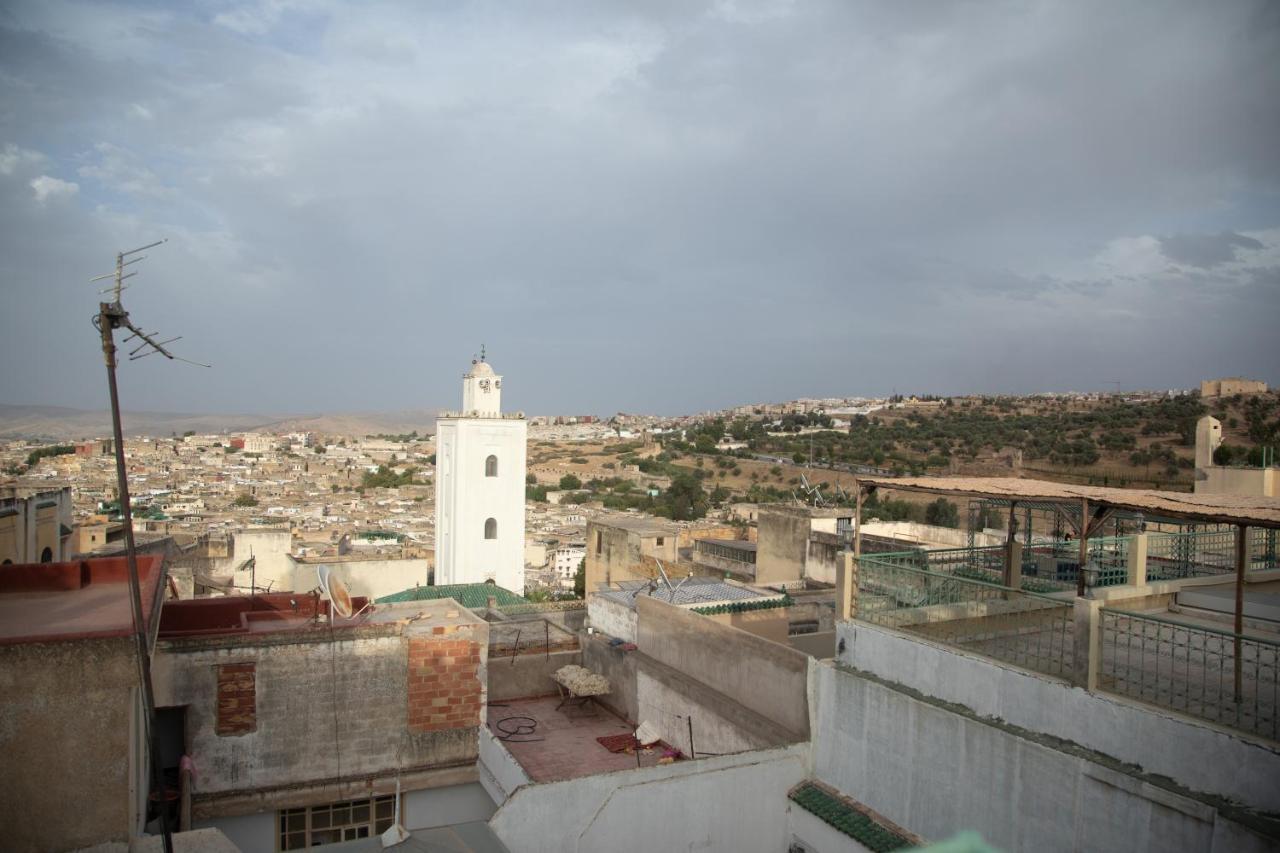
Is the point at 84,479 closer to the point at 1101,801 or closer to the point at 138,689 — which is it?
the point at 138,689

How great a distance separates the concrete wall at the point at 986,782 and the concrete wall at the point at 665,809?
23.0 inches

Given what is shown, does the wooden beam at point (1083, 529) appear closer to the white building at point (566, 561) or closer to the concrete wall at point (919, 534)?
the concrete wall at point (919, 534)

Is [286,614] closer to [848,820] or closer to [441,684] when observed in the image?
[441,684]

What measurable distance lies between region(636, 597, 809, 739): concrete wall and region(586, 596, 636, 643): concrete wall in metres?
1.17

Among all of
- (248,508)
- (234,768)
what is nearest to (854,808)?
(234,768)

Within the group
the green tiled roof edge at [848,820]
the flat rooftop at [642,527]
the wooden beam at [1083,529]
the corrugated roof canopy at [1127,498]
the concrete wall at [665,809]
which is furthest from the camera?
the flat rooftop at [642,527]

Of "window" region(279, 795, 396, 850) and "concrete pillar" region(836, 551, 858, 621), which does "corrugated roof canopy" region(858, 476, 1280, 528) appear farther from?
"window" region(279, 795, 396, 850)

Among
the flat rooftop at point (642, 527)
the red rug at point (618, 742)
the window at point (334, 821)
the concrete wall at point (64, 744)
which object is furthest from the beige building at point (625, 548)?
the concrete wall at point (64, 744)

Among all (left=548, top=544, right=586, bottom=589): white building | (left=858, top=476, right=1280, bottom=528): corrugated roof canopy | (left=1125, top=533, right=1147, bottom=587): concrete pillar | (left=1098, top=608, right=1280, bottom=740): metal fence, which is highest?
(left=858, top=476, right=1280, bottom=528): corrugated roof canopy

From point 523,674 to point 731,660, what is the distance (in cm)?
439

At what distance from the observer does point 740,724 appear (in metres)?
8.77

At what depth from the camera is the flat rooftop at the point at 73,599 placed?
6625 millimetres

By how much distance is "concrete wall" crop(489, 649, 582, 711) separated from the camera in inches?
477

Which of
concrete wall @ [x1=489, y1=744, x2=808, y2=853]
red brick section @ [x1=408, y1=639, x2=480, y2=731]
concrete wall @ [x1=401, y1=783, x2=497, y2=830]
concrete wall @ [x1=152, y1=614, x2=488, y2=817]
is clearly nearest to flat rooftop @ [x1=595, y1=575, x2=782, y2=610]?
red brick section @ [x1=408, y1=639, x2=480, y2=731]
